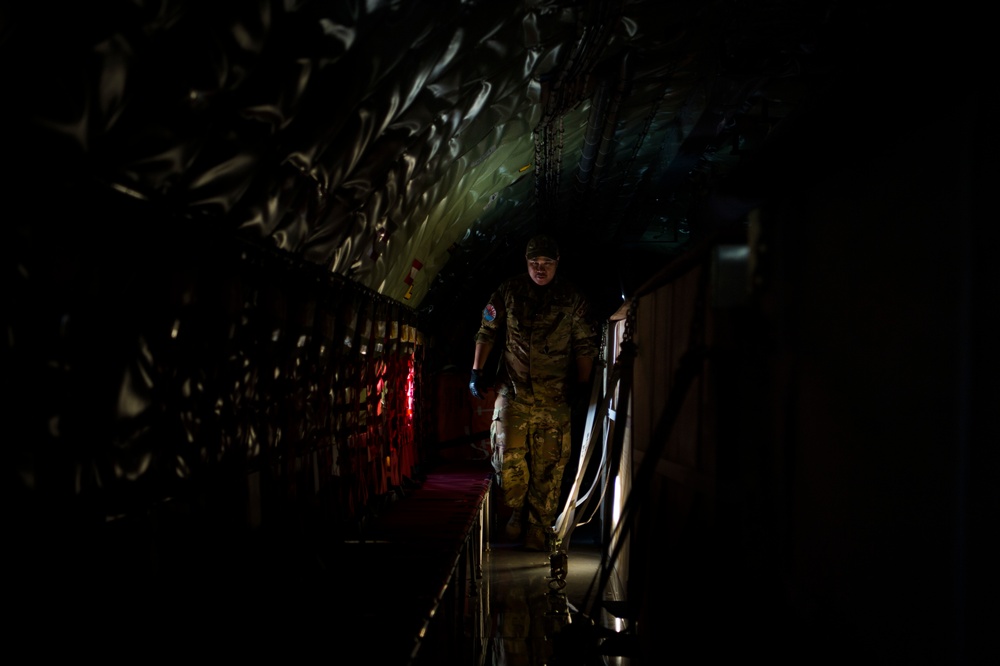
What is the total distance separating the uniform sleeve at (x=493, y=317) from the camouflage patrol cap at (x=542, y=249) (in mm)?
446

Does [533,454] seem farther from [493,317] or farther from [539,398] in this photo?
[493,317]

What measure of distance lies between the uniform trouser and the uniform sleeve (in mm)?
626

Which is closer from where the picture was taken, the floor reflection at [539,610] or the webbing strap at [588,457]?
the floor reflection at [539,610]

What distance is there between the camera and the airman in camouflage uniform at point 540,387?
655 cm

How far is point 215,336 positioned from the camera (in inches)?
99.9

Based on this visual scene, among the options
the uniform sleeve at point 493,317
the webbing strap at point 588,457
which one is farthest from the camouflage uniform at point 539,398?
the webbing strap at point 588,457

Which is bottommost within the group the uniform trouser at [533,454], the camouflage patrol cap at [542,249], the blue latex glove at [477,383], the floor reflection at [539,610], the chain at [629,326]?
the floor reflection at [539,610]

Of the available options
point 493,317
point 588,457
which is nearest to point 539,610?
point 588,457

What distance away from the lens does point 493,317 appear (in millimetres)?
6934

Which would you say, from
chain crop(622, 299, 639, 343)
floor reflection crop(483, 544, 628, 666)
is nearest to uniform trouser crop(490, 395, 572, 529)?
floor reflection crop(483, 544, 628, 666)

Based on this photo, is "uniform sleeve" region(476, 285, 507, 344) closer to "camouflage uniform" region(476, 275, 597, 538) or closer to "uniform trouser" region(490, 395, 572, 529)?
"camouflage uniform" region(476, 275, 597, 538)

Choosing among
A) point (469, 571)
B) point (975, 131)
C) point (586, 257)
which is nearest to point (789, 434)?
point (975, 131)

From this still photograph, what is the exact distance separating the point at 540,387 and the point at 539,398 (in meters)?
0.09

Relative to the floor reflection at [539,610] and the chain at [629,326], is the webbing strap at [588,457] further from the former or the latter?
the floor reflection at [539,610]
